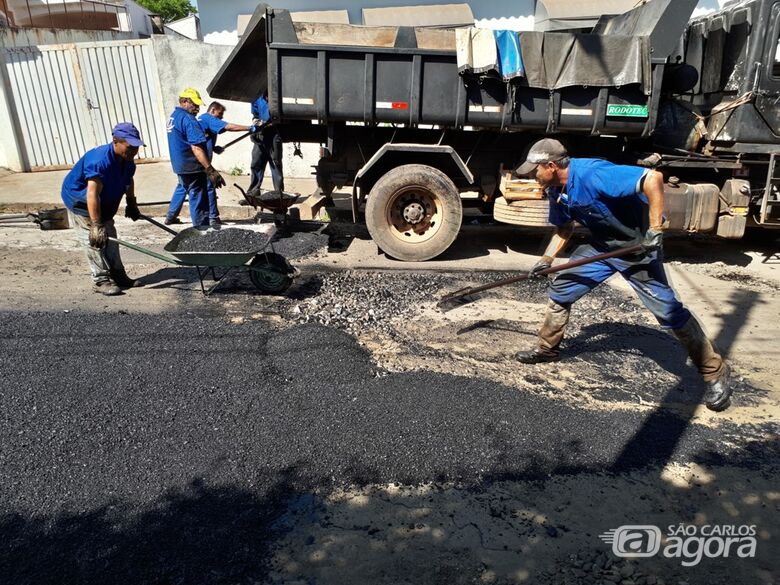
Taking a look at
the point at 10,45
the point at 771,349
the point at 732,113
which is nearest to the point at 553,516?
the point at 771,349

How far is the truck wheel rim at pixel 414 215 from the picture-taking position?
20.8 ft

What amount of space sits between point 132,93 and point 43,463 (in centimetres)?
1001

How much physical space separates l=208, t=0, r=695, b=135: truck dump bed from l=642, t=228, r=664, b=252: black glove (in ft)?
10.2

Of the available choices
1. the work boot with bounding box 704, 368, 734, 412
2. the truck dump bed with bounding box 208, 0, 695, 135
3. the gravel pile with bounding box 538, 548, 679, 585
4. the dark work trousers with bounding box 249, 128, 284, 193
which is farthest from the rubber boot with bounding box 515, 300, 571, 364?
the dark work trousers with bounding box 249, 128, 284, 193

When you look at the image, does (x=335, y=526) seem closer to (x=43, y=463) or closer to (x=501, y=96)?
(x=43, y=463)

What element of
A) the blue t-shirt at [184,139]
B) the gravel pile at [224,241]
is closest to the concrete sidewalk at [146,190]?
the blue t-shirt at [184,139]

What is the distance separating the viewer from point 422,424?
3.19 meters

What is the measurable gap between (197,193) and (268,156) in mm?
1364

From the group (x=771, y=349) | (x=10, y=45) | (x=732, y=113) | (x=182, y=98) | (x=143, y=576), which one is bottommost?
(x=771, y=349)

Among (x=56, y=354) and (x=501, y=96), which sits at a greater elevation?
(x=501, y=96)

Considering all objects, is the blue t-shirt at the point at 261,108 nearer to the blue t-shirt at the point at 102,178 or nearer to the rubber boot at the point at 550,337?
the blue t-shirt at the point at 102,178

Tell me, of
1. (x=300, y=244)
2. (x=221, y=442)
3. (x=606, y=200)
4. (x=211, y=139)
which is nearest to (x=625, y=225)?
(x=606, y=200)

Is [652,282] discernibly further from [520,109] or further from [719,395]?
[520,109]

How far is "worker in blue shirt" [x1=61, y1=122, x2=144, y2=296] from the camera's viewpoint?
15.7ft
